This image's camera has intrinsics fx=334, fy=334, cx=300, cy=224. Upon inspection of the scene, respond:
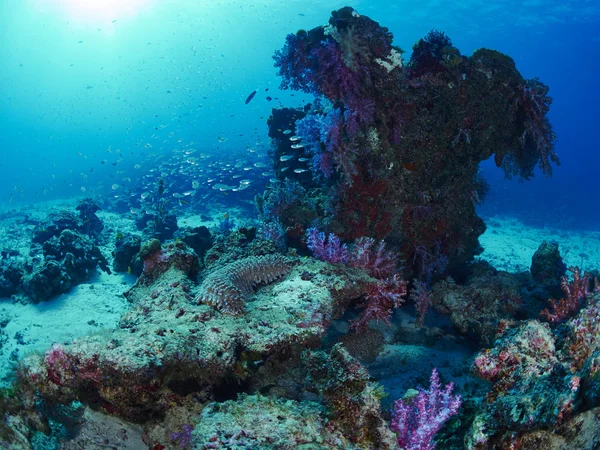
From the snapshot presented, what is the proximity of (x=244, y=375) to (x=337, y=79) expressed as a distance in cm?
563

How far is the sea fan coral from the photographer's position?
4445 mm

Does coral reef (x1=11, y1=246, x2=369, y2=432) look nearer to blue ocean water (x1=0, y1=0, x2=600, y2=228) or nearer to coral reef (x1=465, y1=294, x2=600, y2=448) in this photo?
coral reef (x1=465, y1=294, x2=600, y2=448)

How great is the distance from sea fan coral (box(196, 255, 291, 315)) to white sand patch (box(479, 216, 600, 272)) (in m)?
11.7

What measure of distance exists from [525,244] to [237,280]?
784 inches

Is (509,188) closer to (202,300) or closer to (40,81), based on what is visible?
(202,300)

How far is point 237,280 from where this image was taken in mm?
5020

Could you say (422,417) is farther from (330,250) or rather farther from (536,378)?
(330,250)

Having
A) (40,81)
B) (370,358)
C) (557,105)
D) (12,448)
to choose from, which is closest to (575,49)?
(557,105)

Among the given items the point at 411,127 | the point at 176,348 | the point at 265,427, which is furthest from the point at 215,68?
the point at 265,427

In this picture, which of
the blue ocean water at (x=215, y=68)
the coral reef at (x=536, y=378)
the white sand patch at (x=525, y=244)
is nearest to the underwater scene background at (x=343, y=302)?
the coral reef at (x=536, y=378)

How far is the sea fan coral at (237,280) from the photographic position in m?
4.45

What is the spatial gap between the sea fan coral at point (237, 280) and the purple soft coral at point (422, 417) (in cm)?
234

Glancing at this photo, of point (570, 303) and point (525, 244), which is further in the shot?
point (525, 244)

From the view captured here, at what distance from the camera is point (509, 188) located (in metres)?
35.9
